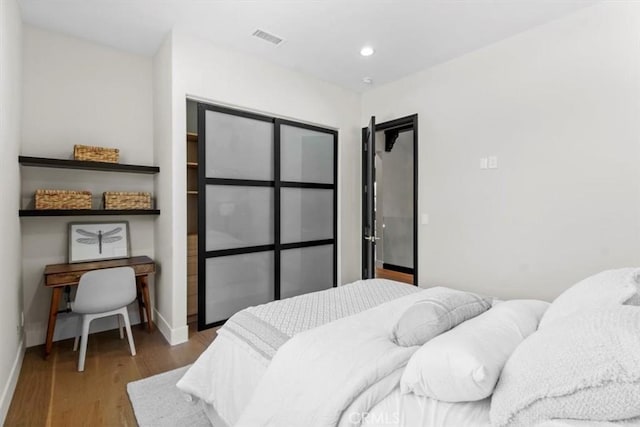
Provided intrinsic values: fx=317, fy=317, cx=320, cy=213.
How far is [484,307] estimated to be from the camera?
147cm

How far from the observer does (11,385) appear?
2029 mm

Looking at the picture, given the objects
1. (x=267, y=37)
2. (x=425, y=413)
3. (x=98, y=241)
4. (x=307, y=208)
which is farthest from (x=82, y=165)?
(x=425, y=413)

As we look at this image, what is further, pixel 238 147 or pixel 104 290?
pixel 238 147

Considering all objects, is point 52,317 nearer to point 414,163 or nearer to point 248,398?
point 248,398

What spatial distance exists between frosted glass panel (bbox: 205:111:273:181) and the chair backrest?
115 centimetres

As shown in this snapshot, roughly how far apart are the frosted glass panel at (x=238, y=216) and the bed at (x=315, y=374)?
5.25 feet

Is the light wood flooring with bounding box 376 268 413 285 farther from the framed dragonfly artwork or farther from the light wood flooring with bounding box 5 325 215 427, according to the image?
the framed dragonfly artwork

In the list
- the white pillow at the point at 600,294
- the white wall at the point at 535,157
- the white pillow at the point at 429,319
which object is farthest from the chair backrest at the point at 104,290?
the white wall at the point at 535,157

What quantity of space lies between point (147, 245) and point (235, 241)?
3.10ft

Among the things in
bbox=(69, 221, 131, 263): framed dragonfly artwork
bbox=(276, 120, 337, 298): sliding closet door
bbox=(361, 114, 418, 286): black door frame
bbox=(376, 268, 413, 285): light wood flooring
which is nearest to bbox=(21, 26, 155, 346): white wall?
bbox=(69, 221, 131, 263): framed dragonfly artwork

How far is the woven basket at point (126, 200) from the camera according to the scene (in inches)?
117

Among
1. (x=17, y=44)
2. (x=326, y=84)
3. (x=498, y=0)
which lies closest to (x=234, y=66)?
(x=326, y=84)

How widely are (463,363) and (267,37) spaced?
3.03 meters

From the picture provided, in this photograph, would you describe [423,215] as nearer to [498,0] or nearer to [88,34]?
[498,0]
